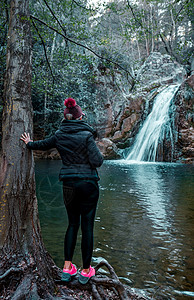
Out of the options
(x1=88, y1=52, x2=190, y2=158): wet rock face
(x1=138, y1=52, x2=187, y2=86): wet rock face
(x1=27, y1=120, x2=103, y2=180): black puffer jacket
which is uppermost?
(x1=138, y1=52, x2=187, y2=86): wet rock face

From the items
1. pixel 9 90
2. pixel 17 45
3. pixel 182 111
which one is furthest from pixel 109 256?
pixel 182 111

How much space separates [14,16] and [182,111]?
1881cm

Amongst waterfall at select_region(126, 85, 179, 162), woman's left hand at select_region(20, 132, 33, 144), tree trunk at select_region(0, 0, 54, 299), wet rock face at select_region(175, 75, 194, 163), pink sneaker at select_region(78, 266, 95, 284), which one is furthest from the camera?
waterfall at select_region(126, 85, 179, 162)

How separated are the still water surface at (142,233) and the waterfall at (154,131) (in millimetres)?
10345

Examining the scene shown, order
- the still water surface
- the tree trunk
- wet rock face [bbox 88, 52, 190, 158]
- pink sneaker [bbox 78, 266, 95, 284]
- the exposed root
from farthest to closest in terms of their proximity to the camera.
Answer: wet rock face [bbox 88, 52, 190, 158], the still water surface, pink sneaker [bbox 78, 266, 95, 284], the tree trunk, the exposed root

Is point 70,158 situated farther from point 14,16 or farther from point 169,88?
point 169,88

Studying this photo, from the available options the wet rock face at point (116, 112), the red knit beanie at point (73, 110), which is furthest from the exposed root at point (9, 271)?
the wet rock face at point (116, 112)

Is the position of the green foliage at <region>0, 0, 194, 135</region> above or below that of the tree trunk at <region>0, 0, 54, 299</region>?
above

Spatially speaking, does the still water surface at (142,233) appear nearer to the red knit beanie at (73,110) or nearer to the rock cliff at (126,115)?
the red knit beanie at (73,110)

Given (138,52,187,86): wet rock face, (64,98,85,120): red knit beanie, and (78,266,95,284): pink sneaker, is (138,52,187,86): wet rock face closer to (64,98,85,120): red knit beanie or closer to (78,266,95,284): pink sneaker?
(64,98,85,120): red knit beanie

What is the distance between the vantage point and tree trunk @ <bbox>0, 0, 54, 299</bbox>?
2.25m

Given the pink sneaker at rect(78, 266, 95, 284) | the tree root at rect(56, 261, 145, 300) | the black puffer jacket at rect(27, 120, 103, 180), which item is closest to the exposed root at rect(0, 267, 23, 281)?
the tree root at rect(56, 261, 145, 300)

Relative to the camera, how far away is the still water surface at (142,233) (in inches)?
126

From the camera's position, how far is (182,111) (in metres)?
19.4
